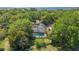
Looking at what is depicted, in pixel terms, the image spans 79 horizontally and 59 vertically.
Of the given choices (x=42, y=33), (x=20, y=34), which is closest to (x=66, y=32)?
(x=42, y=33)

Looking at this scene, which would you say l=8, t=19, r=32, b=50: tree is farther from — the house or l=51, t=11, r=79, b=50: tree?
l=51, t=11, r=79, b=50: tree

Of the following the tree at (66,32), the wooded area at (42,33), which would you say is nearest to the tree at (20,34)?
the wooded area at (42,33)

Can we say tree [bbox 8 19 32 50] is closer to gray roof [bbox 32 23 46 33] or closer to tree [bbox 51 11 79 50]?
gray roof [bbox 32 23 46 33]

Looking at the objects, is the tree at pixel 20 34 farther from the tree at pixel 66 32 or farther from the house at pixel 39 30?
the tree at pixel 66 32

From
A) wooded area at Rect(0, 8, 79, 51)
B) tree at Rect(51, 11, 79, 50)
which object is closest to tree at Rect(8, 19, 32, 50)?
wooded area at Rect(0, 8, 79, 51)

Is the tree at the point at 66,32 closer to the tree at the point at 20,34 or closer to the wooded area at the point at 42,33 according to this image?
the wooded area at the point at 42,33

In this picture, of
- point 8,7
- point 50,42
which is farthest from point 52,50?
point 8,7

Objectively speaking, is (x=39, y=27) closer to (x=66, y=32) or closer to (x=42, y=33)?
(x=42, y=33)
